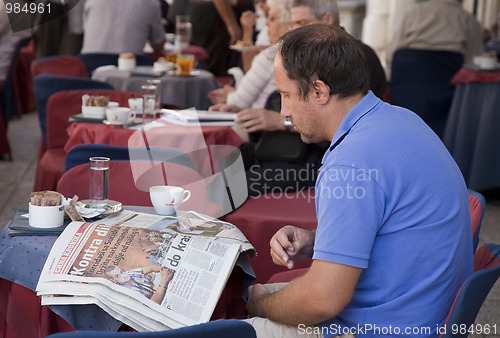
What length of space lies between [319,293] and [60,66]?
3.89 metres

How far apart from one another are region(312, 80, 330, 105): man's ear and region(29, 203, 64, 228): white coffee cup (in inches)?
28.5

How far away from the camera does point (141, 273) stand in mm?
1571

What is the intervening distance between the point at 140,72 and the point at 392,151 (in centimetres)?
351

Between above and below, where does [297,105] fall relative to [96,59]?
above

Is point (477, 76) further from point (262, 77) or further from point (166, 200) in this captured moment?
point (166, 200)

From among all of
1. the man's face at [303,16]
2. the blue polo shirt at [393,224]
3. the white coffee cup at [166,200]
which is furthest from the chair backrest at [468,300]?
the man's face at [303,16]

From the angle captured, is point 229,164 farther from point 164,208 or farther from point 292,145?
point 164,208

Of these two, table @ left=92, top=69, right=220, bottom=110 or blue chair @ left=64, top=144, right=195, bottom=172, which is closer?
blue chair @ left=64, top=144, right=195, bottom=172

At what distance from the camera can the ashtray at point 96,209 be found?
1.94 metres

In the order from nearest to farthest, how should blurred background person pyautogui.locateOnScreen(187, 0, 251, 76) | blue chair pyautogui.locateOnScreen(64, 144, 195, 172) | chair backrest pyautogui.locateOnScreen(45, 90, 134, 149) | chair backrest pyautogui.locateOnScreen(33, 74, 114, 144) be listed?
blue chair pyautogui.locateOnScreen(64, 144, 195, 172), chair backrest pyautogui.locateOnScreen(45, 90, 134, 149), chair backrest pyautogui.locateOnScreen(33, 74, 114, 144), blurred background person pyautogui.locateOnScreen(187, 0, 251, 76)

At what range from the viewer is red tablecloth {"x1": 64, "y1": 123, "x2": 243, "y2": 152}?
322cm

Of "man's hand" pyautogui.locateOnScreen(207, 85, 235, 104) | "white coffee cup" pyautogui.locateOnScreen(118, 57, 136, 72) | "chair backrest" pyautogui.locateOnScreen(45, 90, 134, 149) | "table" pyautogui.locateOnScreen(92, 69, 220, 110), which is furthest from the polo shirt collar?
"white coffee cup" pyautogui.locateOnScreen(118, 57, 136, 72)

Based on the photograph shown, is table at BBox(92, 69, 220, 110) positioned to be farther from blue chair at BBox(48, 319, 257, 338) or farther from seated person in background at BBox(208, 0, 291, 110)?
blue chair at BBox(48, 319, 257, 338)

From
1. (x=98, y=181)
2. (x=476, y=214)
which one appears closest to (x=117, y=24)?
(x=98, y=181)
